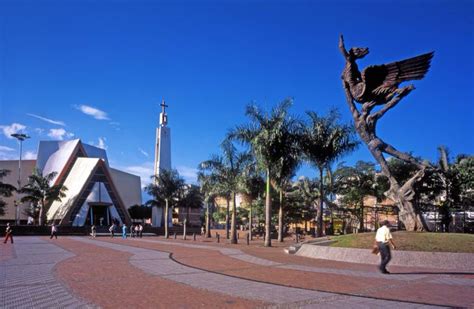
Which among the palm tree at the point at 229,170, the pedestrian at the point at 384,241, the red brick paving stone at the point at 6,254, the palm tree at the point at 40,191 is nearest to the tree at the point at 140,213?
the palm tree at the point at 40,191

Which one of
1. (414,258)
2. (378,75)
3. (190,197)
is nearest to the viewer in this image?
(414,258)

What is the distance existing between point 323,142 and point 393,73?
9266 millimetres

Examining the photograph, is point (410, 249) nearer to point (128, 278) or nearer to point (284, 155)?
point (128, 278)

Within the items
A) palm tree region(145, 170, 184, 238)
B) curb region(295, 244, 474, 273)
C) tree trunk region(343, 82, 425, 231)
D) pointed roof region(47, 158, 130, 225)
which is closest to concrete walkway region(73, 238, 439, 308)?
curb region(295, 244, 474, 273)

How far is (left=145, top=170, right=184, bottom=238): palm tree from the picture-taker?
4328 centimetres

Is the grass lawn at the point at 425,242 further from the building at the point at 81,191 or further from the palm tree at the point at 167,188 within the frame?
the building at the point at 81,191

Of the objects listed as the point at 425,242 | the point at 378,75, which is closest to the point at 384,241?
the point at 425,242

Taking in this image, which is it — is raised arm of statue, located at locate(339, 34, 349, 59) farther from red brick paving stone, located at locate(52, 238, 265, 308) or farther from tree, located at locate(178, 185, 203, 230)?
tree, located at locate(178, 185, 203, 230)

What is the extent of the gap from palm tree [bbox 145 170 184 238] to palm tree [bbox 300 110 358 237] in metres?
18.7

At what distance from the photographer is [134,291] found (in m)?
9.12

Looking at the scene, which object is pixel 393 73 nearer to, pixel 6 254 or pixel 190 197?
pixel 6 254

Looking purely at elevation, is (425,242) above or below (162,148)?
below

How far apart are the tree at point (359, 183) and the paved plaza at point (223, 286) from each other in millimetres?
22418

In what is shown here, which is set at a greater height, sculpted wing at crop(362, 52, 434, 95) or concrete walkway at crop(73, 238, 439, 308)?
sculpted wing at crop(362, 52, 434, 95)
